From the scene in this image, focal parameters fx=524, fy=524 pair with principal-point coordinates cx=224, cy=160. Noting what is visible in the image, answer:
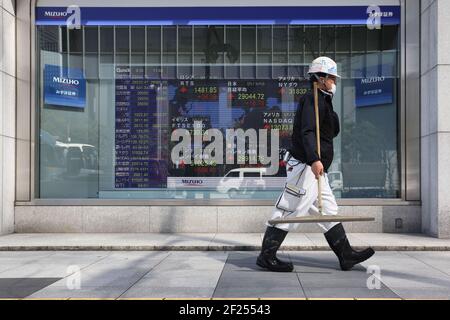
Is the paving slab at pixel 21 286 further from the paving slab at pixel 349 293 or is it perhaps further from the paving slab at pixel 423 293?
the paving slab at pixel 423 293

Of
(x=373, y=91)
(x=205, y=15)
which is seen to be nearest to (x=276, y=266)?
(x=373, y=91)

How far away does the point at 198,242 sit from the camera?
348 inches

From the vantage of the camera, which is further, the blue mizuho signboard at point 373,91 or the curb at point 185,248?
the blue mizuho signboard at point 373,91

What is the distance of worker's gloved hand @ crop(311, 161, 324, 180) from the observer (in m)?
5.81

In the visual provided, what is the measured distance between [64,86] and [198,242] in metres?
Result: 4.54

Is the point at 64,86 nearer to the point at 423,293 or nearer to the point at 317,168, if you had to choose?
the point at 317,168

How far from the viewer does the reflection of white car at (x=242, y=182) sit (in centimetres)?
1066

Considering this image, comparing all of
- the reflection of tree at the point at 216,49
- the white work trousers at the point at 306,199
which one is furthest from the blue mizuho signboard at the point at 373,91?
the white work trousers at the point at 306,199

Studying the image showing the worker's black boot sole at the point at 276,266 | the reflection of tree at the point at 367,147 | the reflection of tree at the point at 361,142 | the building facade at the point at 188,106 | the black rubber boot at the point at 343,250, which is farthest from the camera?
the reflection of tree at the point at 361,142

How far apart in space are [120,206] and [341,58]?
5.39 meters

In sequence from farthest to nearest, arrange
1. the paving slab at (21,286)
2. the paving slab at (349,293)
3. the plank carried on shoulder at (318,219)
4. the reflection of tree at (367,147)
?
the reflection of tree at (367,147), the plank carried on shoulder at (318,219), the paving slab at (21,286), the paving slab at (349,293)

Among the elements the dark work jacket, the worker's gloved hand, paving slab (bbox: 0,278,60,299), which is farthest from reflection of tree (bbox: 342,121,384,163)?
paving slab (bbox: 0,278,60,299)

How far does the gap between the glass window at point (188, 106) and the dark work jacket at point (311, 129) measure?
4.42 metres

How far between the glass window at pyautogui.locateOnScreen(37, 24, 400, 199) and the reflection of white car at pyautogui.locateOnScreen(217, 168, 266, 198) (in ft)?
0.07
